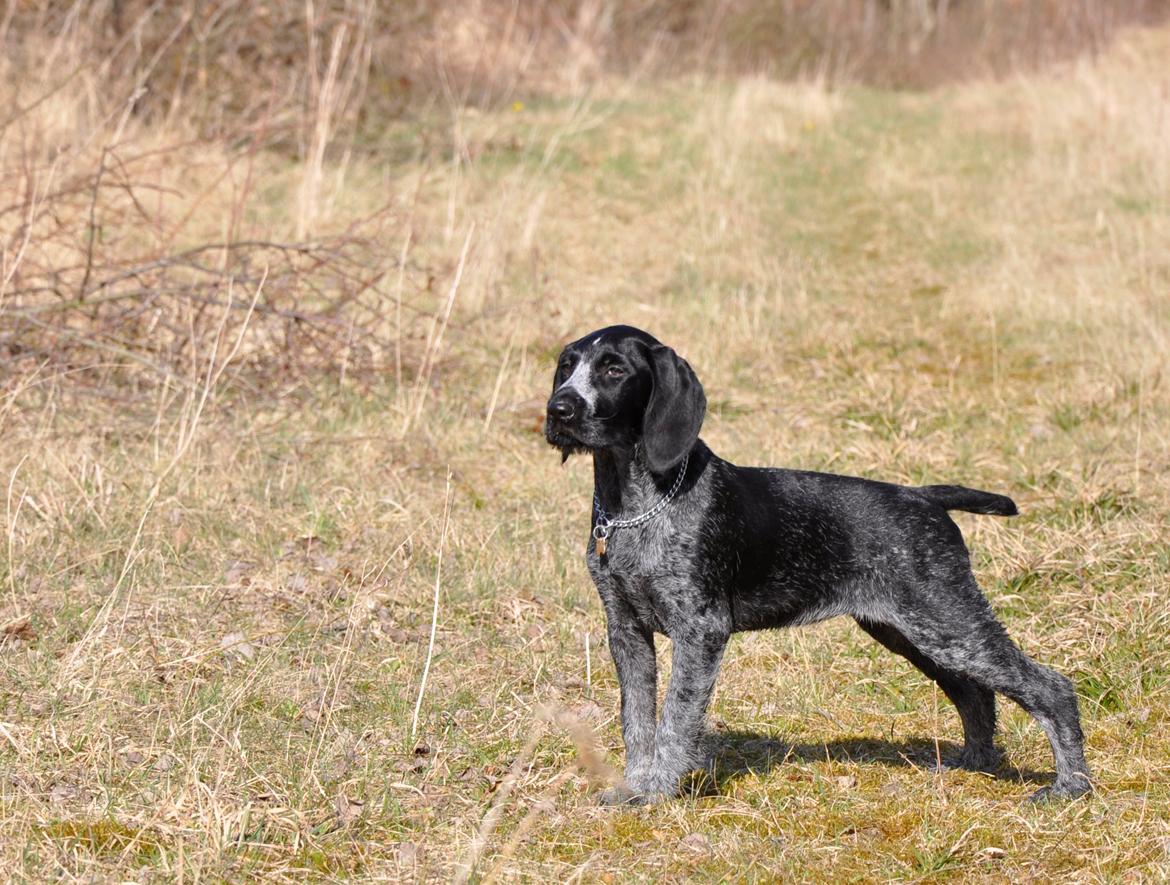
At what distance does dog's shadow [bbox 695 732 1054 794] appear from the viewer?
4719 mm

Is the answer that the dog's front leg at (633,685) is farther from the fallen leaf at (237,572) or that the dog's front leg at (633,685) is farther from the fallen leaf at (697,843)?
the fallen leaf at (237,572)

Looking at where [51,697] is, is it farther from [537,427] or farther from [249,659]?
[537,427]

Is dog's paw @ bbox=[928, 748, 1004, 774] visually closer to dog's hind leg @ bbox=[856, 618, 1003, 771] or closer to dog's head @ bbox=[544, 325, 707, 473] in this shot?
dog's hind leg @ bbox=[856, 618, 1003, 771]

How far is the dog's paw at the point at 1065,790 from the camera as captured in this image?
437cm

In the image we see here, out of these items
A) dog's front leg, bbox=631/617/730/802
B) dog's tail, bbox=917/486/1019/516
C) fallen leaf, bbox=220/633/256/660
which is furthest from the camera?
fallen leaf, bbox=220/633/256/660

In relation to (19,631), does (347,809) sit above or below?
above

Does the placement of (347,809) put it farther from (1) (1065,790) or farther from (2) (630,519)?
(1) (1065,790)

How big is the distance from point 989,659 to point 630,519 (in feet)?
4.02

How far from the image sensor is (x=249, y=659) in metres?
5.11

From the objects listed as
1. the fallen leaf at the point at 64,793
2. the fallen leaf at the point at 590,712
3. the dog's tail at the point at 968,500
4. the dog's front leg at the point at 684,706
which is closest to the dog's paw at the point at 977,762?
the dog's tail at the point at 968,500

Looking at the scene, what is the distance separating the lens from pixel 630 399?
4.26 m

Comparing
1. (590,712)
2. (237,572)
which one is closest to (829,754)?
(590,712)

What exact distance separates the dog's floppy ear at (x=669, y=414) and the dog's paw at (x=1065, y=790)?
1.56 m

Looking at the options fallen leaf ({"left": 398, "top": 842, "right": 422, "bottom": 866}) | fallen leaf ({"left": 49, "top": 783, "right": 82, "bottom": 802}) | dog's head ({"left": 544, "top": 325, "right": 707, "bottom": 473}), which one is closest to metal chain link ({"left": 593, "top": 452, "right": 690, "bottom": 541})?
dog's head ({"left": 544, "top": 325, "right": 707, "bottom": 473})
